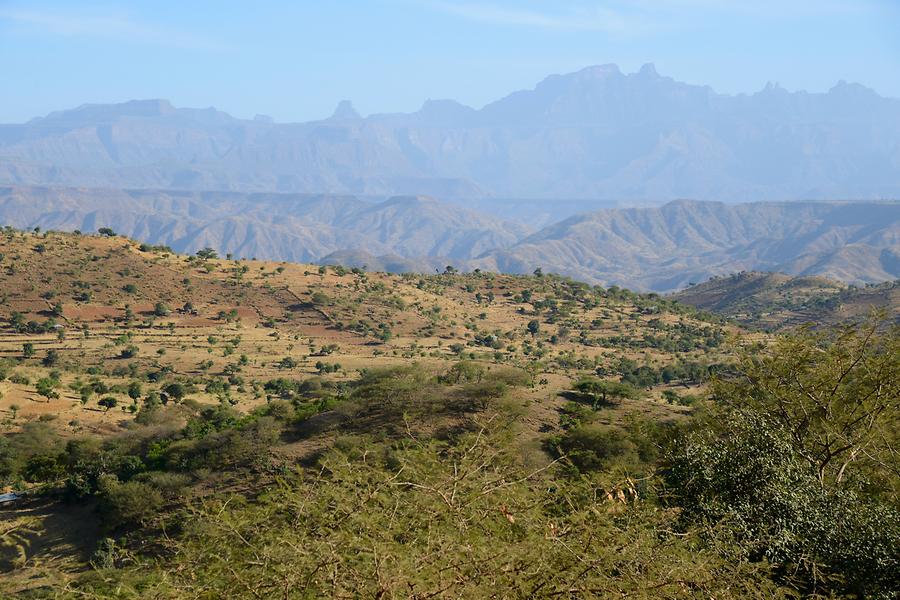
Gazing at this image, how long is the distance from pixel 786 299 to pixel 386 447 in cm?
13491

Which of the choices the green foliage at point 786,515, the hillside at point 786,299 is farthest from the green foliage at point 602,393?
the hillside at point 786,299

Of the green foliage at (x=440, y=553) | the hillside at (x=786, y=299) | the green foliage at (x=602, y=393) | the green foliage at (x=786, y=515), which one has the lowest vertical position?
the hillside at (x=786, y=299)

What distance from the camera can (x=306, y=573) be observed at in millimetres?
9688

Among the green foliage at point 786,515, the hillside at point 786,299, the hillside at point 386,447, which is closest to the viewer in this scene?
the hillside at point 386,447

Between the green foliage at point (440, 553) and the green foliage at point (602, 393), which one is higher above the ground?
the green foliage at point (440, 553)

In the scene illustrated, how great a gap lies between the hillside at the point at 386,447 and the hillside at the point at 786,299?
3844 cm

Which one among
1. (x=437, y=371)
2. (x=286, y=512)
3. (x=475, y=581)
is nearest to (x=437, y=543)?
(x=475, y=581)

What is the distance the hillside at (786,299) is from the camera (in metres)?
119

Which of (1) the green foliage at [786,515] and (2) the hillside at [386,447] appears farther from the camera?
(1) the green foliage at [786,515]

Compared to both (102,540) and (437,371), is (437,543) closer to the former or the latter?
(102,540)

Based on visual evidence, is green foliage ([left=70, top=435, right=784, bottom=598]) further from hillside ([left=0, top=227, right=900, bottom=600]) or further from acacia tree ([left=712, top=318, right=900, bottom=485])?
acacia tree ([left=712, top=318, right=900, bottom=485])

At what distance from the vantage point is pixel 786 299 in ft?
479

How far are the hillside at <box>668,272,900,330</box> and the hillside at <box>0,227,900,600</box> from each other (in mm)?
38443

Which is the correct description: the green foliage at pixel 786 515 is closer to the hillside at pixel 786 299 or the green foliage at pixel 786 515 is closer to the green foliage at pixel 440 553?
the green foliage at pixel 440 553
